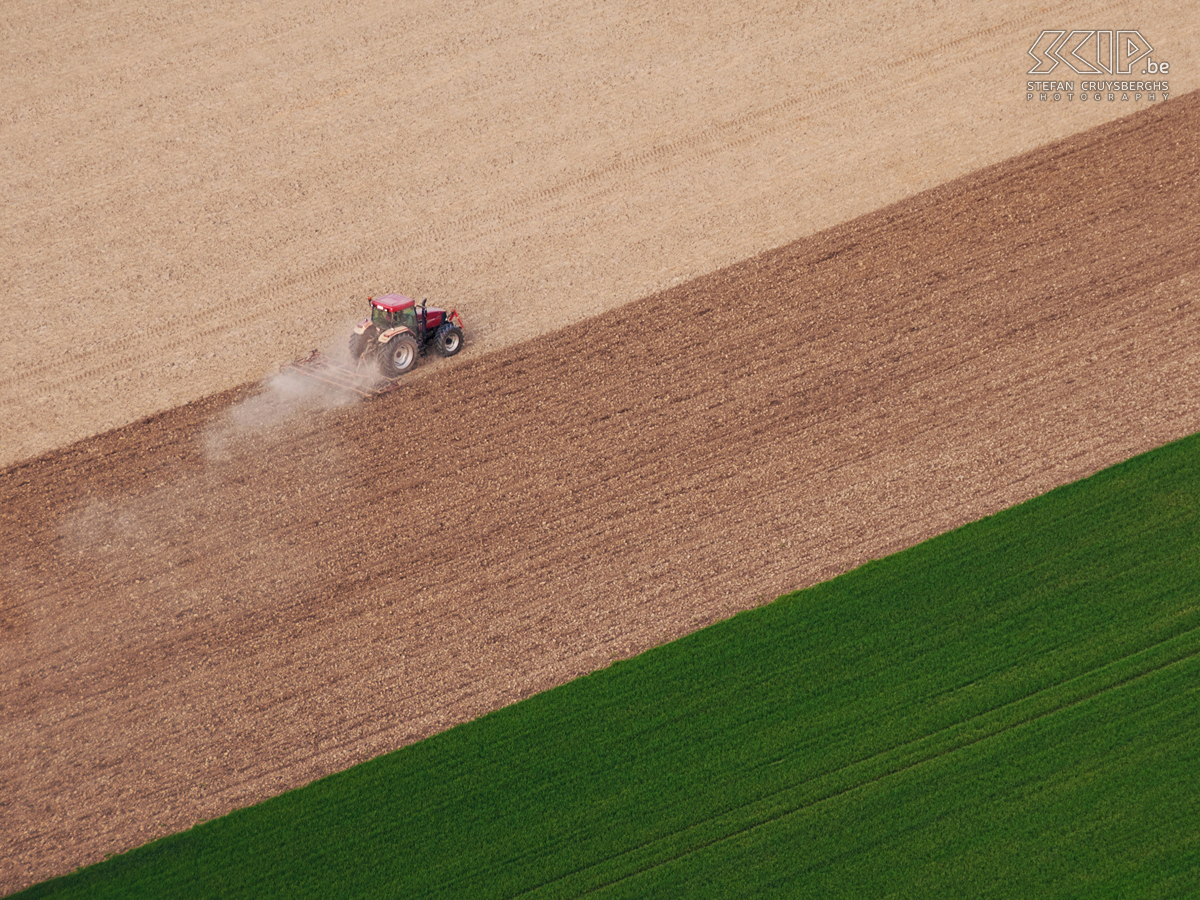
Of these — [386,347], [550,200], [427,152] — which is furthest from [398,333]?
[427,152]

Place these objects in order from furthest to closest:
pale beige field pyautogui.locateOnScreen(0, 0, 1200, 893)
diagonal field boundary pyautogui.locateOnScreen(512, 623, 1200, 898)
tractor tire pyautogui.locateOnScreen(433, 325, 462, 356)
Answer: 1. tractor tire pyautogui.locateOnScreen(433, 325, 462, 356)
2. pale beige field pyautogui.locateOnScreen(0, 0, 1200, 893)
3. diagonal field boundary pyautogui.locateOnScreen(512, 623, 1200, 898)

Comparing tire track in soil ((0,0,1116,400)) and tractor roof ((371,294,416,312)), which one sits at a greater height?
tire track in soil ((0,0,1116,400))

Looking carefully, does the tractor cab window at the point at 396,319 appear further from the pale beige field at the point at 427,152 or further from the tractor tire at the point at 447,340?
the pale beige field at the point at 427,152

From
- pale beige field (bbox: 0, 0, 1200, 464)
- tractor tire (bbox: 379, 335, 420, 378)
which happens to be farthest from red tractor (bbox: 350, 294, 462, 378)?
pale beige field (bbox: 0, 0, 1200, 464)

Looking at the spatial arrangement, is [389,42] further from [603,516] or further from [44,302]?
[603,516]

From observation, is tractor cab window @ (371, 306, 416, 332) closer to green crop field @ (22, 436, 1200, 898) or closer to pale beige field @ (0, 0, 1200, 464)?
pale beige field @ (0, 0, 1200, 464)

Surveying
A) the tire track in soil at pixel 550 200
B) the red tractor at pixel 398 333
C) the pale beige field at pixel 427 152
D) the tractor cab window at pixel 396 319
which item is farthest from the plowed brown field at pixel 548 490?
the tire track in soil at pixel 550 200
